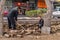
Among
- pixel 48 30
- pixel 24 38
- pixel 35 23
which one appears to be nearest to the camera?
pixel 24 38

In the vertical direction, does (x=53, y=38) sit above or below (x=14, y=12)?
below

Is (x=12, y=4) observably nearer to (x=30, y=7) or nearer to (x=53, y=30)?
(x=30, y=7)

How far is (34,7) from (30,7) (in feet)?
2.17

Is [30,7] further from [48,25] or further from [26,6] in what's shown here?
[48,25]

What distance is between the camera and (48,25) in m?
12.7

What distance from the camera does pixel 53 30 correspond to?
1318 centimetres

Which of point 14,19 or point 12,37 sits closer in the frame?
point 12,37

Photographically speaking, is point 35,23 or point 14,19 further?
point 35,23

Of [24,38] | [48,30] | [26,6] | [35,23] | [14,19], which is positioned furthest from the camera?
[26,6]

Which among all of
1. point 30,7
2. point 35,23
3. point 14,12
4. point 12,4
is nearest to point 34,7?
point 30,7

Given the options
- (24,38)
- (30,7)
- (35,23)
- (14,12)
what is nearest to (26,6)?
(30,7)

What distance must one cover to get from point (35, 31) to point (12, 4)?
17.5m

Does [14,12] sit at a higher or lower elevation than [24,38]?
higher

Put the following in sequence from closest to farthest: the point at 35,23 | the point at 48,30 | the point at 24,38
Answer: the point at 24,38
the point at 48,30
the point at 35,23
